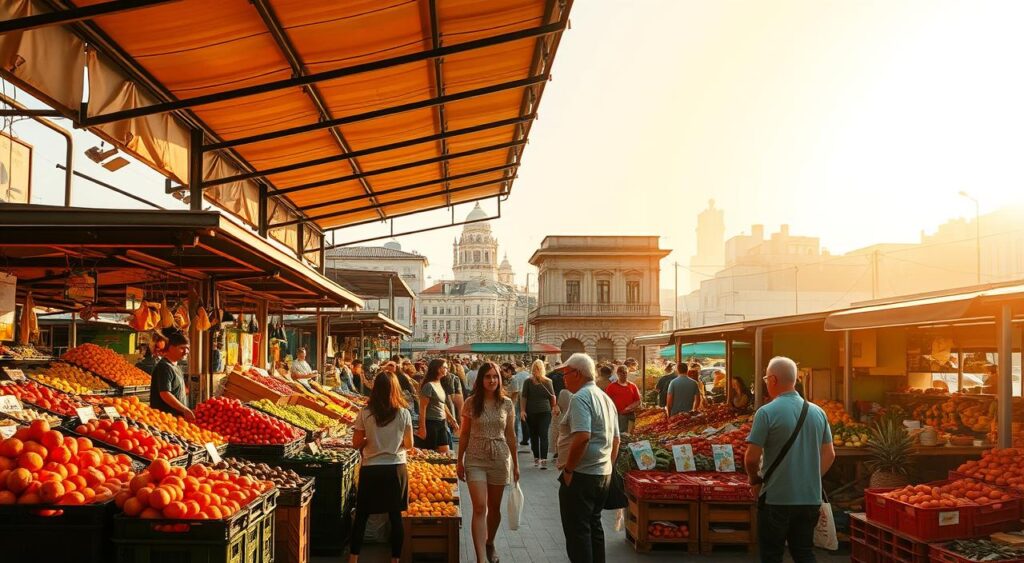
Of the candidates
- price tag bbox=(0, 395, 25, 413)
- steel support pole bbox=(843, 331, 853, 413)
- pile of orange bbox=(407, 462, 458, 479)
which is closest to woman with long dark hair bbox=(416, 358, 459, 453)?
pile of orange bbox=(407, 462, 458, 479)

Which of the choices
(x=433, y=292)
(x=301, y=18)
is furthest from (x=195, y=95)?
(x=433, y=292)

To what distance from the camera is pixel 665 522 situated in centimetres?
782

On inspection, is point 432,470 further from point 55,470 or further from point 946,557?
point 946,557

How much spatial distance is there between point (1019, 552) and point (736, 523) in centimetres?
242

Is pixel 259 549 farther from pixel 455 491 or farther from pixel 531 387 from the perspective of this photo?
pixel 531 387

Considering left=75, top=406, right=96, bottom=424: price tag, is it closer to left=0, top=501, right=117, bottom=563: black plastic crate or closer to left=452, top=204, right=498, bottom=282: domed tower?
left=0, top=501, right=117, bottom=563: black plastic crate

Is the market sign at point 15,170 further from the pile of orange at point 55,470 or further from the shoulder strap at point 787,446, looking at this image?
the shoulder strap at point 787,446

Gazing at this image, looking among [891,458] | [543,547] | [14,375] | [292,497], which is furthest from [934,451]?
[14,375]

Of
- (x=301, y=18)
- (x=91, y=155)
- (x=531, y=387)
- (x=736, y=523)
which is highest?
(x=301, y=18)

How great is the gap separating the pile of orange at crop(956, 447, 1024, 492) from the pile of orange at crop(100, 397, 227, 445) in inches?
246

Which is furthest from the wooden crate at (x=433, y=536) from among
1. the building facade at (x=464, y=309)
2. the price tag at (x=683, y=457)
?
the building facade at (x=464, y=309)

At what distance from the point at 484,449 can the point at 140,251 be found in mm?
3358

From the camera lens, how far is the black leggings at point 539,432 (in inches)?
536

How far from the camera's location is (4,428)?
5.47 metres
